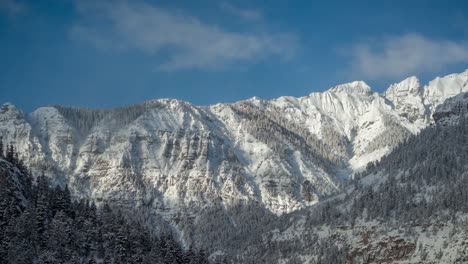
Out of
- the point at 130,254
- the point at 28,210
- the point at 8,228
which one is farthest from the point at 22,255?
the point at 130,254

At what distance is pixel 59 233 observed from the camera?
534 ft

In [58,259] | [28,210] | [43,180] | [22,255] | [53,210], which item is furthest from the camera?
[43,180]

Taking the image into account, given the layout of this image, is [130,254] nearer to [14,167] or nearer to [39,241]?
[39,241]

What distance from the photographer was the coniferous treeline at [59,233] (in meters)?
154

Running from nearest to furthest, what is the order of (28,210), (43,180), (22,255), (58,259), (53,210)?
(22,255) → (58,259) → (28,210) → (53,210) → (43,180)

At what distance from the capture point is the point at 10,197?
560 ft

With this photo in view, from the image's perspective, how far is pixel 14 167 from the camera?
628ft

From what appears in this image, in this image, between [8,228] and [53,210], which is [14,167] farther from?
[8,228]

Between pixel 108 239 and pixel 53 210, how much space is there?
18104mm

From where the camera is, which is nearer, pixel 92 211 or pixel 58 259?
pixel 58 259

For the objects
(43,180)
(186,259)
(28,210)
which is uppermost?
(43,180)

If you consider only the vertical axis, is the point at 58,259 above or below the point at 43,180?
below

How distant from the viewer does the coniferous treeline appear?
153750 mm

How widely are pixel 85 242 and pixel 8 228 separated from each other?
2119 cm
